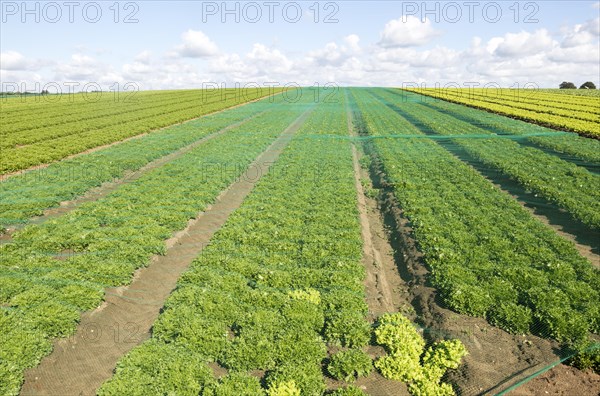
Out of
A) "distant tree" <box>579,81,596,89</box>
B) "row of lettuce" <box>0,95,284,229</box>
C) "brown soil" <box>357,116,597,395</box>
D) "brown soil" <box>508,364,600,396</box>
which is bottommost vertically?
"brown soil" <box>508,364,600,396</box>

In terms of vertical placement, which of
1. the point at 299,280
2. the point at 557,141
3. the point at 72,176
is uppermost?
the point at 557,141

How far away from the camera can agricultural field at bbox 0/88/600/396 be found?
7730mm

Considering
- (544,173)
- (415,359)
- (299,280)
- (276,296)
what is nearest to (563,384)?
(415,359)

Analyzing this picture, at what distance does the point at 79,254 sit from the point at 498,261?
13.6 meters

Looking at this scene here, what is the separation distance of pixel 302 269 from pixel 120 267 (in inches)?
219

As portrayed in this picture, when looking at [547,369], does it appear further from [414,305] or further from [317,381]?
[317,381]

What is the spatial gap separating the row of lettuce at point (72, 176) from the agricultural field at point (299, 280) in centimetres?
17

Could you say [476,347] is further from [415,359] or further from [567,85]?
[567,85]

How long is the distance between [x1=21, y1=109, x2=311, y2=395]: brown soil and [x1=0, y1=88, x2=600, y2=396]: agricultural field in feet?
0.14

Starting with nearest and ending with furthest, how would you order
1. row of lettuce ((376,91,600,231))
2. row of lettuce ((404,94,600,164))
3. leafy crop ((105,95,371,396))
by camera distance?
leafy crop ((105,95,371,396)) → row of lettuce ((376,91,600,231)) → row of lettuce ((404,94,600,164))

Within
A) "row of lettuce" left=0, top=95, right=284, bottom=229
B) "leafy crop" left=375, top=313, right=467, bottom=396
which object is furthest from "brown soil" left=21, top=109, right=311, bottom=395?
"row of lettuce" left=0, top=95, right=284, bottom=229

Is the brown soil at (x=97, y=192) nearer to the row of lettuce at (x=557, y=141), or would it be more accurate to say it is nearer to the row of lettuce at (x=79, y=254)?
the row of lettuce at (x=79, y=254)

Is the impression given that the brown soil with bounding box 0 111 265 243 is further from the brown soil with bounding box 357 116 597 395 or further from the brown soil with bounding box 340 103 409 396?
the brown soil with bounding box 357 116 597 395

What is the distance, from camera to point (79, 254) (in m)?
12.1
